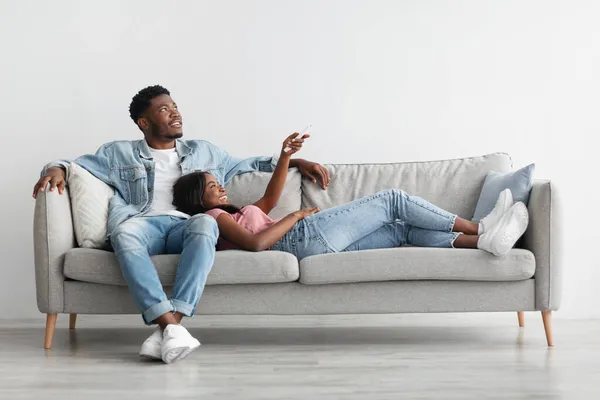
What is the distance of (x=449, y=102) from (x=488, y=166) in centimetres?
70

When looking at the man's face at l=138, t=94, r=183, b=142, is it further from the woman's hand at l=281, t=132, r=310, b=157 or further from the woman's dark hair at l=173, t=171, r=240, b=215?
the woman's hand at l=281, t=132, r=310, b=157

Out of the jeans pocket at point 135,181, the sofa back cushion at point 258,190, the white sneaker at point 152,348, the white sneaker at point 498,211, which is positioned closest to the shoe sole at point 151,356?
the white sneaker at point 152,348

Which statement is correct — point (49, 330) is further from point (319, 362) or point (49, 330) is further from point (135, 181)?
point (319, 362)

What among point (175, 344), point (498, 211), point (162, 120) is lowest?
point (175, 344)

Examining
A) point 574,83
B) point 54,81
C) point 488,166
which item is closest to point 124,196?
point 54,81

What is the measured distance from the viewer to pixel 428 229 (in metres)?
3.29

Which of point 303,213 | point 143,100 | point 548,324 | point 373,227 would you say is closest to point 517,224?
point 548,324

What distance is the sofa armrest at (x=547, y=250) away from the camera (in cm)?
308

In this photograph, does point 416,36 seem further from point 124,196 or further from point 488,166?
point 124,196

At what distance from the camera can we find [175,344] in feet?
8.93

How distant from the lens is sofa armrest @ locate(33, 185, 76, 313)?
10.4 ft

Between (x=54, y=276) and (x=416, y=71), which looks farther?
(x=416, y=71)

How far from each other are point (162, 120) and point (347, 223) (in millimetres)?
1017

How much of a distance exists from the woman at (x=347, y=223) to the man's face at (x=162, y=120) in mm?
310
